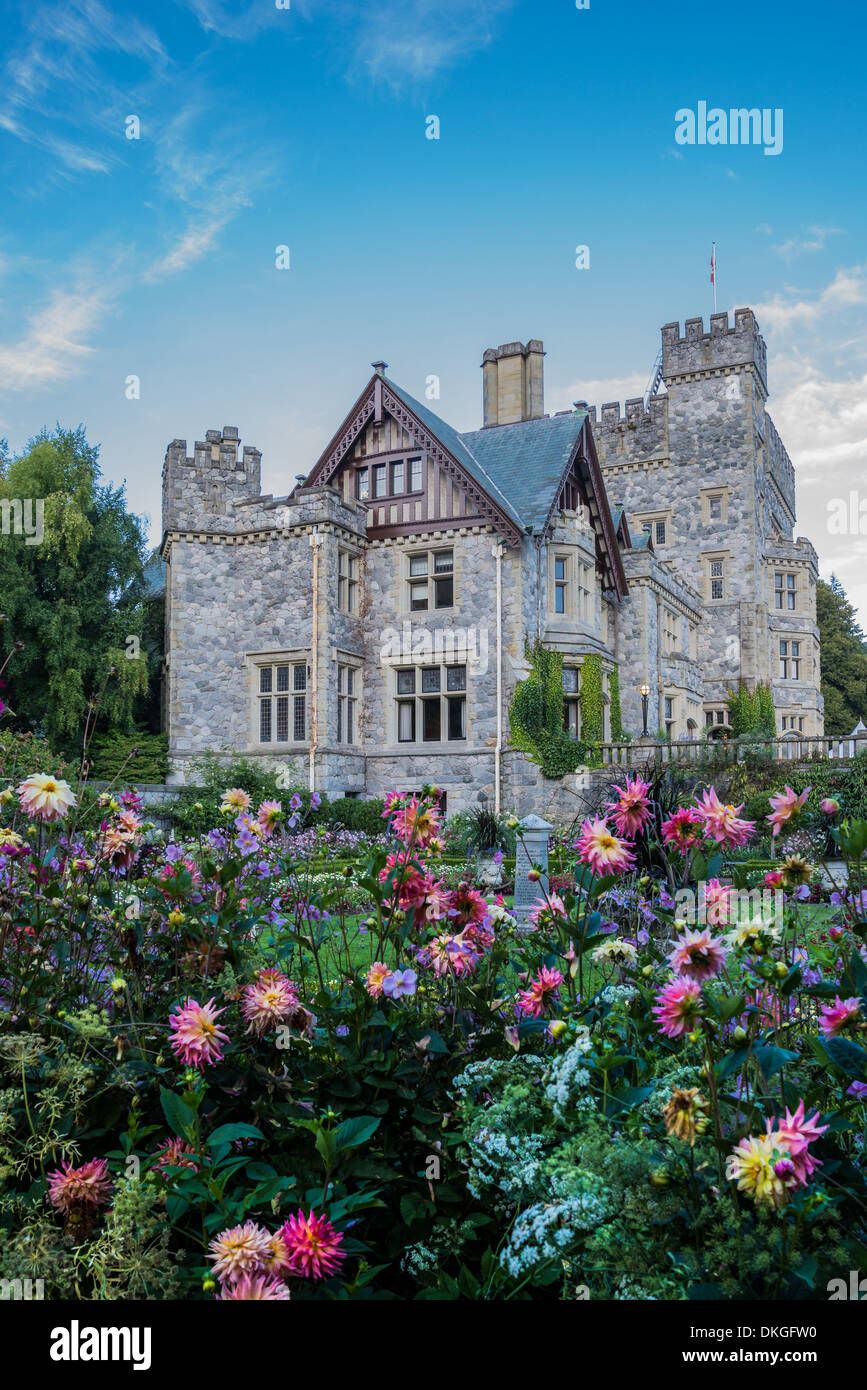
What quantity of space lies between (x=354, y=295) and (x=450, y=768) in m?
12.4

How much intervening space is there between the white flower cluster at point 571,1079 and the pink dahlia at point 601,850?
1.62 ft

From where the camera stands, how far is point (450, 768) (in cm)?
2239

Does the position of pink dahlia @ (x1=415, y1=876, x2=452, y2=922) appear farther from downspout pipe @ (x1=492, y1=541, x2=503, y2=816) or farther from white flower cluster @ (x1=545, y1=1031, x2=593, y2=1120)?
downspout pipe @ (x1=492, y1=541, x2=503, y2=816)

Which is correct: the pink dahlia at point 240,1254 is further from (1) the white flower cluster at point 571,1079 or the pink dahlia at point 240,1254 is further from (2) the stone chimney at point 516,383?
(2) the stone chimney at point 516,383

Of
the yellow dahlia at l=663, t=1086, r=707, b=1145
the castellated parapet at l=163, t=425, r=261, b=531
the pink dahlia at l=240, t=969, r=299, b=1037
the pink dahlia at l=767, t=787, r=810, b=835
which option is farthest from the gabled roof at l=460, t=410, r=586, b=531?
the yellow dahlia at l=663, t=1086, r=707, b=1145

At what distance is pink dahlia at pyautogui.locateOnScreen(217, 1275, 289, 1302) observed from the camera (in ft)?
5.13

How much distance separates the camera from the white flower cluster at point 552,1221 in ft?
5.95

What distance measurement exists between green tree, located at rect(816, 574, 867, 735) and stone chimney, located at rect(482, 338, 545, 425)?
28859mm

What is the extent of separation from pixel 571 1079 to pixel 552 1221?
279 mm

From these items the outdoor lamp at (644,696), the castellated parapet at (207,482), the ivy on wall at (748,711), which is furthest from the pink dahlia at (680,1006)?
the ivy on wall at (748,711)

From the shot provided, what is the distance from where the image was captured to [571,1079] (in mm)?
2041

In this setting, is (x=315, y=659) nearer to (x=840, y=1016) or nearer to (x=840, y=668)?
(x=840, y=1016)
